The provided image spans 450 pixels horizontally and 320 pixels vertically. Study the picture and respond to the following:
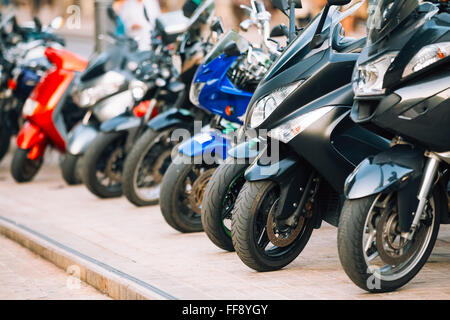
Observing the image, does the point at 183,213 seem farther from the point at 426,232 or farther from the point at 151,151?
the point at 426,232

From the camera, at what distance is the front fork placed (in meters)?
5.16

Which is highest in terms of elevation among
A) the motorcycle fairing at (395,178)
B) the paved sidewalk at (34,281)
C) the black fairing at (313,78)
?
the black fairing at (313,78)

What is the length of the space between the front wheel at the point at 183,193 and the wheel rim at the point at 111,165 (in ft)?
6.96

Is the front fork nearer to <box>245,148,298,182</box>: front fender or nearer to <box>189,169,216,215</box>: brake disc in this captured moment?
<box>245,148,298,182</box>: front fender

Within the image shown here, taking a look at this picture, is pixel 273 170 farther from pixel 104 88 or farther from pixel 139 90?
pixel 104 88

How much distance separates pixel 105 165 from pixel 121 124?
0.45m

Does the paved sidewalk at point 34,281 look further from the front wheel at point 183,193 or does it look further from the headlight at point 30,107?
the headlight at point 30,107

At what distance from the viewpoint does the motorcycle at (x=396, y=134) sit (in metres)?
5.07

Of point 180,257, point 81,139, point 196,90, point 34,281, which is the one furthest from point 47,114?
A: point 34,281

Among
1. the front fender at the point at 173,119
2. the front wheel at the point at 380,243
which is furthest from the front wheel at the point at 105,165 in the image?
the front wheel at the point at 380,243

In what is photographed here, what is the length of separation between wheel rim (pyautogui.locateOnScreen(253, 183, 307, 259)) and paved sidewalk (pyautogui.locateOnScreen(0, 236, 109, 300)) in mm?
1007
